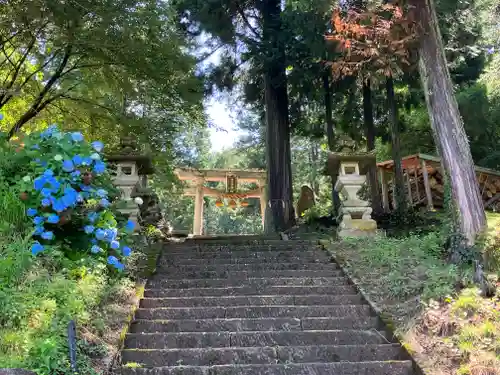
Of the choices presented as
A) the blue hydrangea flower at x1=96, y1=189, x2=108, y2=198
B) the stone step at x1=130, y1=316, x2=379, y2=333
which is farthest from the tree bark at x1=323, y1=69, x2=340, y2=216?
the blue hydrangea flower at x1=96, y1=189, x2=108, y2=198

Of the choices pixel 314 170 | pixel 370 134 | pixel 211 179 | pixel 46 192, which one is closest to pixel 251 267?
pixel 46 192

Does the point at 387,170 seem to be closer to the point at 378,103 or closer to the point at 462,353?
the point at 378,103

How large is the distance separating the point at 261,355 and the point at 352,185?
4.98m

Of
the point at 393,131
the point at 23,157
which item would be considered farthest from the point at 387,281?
the point at 393,131

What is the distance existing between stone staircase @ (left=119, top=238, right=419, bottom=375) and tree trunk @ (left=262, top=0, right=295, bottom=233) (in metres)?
4.43

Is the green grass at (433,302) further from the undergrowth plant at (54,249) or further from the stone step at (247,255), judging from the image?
the undergrowth plant at (54,249)

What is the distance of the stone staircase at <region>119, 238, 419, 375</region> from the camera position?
416cm

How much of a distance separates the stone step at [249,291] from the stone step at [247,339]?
3.62 feet

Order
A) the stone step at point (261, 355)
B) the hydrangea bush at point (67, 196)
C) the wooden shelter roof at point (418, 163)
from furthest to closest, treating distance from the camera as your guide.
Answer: the wooden shelter roof at point (418, 163) → the hydrangea bush at point (67, 196) → the stone step at point (261, 355)

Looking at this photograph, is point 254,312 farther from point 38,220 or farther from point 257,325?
point 38,220

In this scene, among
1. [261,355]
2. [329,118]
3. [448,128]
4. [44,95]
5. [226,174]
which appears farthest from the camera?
[226,174]

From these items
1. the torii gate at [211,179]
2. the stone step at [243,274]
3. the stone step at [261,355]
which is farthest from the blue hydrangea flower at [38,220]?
the torii gate at [211,179]

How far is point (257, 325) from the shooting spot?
4953 mm

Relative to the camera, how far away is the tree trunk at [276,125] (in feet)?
36.1
